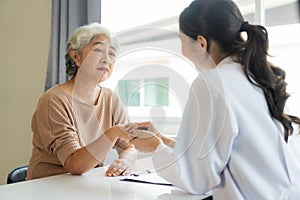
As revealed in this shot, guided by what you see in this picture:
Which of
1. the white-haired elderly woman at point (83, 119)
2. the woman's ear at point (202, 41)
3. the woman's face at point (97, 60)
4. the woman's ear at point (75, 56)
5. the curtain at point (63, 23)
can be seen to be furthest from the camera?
the curtain at point (63, 23)

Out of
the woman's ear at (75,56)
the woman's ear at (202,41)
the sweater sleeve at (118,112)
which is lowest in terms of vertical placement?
the sweater sleeve at (118,112)

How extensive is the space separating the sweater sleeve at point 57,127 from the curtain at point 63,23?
967 millimetres

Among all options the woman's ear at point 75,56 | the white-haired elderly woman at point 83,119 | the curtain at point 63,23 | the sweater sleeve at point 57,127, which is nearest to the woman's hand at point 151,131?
the white-haired elderly woman at point 83,119

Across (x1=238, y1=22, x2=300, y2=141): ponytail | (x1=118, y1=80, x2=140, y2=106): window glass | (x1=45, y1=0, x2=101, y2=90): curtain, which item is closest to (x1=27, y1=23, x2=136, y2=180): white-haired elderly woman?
(x1=118, y1=80, x2=140, y2=106): window glass

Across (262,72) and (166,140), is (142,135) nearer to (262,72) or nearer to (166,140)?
(166,140)

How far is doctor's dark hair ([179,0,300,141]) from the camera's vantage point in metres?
1.00

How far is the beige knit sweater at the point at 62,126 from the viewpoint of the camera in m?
1.30

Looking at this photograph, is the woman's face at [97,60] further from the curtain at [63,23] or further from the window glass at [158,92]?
the curtain at [63,23]

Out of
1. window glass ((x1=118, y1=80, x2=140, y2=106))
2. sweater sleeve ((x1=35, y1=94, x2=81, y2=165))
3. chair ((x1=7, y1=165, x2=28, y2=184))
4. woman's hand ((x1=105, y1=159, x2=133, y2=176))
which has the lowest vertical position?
chair ((x1=7, y1=165, x2=28, y2=184))

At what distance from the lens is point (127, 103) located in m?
1.02

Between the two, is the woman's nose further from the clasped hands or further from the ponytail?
the ponytail

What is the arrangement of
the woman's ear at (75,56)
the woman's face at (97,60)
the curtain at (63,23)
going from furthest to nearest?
1. the curtain at (63,23)
2. the woman's ear at (75,56)
3. the woman's face at (97,60)

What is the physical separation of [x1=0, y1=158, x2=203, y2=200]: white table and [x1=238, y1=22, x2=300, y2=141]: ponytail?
336mm

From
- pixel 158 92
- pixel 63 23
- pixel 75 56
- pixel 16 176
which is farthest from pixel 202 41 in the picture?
pixel 63 23
